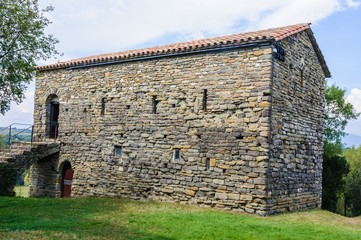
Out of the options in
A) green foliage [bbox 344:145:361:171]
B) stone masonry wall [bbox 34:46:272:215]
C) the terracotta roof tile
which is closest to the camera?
stone masonry wall [bbox 34:46:272:215]

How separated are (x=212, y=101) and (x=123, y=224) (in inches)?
193

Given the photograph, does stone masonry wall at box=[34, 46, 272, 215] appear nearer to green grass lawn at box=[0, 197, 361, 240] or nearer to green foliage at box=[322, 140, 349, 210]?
green grass lawn at box=[0, 197, 361, 240]

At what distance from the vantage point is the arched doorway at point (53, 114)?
637 inches

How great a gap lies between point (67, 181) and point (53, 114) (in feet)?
11.2

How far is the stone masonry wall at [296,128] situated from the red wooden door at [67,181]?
918 cm

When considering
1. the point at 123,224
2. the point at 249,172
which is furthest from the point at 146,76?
the point at 123,224

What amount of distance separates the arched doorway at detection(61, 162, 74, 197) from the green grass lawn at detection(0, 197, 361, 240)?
3.93 metres

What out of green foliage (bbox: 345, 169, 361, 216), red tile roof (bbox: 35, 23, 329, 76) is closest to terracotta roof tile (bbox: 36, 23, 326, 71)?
red tile roof (bbox: 35, 23, 329, 76)

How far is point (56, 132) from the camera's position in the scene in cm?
1598

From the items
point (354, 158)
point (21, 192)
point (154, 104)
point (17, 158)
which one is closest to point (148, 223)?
point (154, 104)

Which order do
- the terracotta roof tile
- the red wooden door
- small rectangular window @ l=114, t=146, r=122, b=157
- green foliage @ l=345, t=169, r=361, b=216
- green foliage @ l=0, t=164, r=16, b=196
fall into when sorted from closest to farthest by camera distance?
the terracotta roof tile, green foliage @ l=0, t=164, r=16, b=196, small rectangular window @ l=114, t=146, r=122, b=157, the red wooden door, green foliage @ l=345, t=169, r=361, b=216

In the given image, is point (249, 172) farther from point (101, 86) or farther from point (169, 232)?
point (101, 86)

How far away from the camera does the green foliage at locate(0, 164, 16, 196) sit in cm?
1296

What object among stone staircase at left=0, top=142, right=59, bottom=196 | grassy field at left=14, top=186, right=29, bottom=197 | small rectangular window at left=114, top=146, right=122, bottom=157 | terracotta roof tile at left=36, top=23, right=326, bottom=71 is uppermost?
terracotta roof tile at left=36, top=23, right=326, bottom=71
